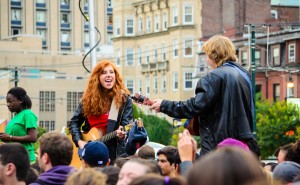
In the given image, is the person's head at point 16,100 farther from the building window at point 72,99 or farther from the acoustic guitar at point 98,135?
the building window at point 72,99

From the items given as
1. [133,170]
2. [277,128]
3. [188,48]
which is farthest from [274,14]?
[133,170]

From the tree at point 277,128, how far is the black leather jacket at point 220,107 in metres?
57.7

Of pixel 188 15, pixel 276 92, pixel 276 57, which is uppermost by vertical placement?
pixel 188 15

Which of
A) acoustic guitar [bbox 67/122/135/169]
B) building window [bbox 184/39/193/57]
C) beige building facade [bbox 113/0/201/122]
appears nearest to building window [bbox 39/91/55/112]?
beige building facade [bbox 113/0/201/122]

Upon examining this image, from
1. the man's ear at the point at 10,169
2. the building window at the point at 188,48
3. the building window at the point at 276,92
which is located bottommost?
the building window at the point at 276,92

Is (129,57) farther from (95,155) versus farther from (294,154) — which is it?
(95,155)

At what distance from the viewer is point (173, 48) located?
108812 mm

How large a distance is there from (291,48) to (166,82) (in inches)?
1073

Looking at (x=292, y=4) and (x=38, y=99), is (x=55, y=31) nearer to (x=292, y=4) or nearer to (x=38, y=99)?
(x=38, y=99)

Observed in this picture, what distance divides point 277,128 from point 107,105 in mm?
56438

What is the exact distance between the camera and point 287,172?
1093cm

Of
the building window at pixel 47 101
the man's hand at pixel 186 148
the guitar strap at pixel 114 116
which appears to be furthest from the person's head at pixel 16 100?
Answer: the building window at pixel 47 101

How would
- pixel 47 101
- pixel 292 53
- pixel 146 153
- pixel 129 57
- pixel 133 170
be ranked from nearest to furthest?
pixel 133 170, pixel 146 153, pixel 292 53, pixel 129 57, pixel 47 101

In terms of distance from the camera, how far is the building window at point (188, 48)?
348 feet
